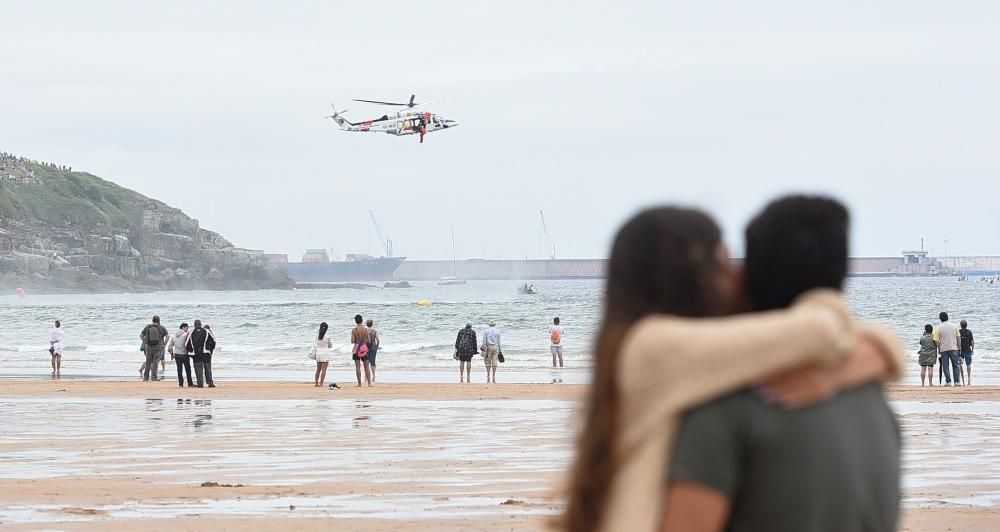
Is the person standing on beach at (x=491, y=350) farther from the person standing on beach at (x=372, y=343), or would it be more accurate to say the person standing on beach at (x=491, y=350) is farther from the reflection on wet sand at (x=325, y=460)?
the reflection on wet sand at (x=325, y=460)

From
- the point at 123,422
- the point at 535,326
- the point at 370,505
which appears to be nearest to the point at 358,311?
the point at 535,326

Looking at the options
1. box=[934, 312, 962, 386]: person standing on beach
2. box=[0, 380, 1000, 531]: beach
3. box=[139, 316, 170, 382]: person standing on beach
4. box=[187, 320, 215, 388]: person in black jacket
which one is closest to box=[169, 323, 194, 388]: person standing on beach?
box=[187, 320, 215, 388]: person in black jacket

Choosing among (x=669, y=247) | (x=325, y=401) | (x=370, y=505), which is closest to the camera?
(x=669, y=247)

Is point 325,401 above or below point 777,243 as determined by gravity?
below

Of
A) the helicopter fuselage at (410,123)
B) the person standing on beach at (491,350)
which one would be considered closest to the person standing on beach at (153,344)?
the person standing on beach at (491,350)

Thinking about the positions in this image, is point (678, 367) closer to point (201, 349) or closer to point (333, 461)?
point (333, 461)

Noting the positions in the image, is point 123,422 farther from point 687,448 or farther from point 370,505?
point 687,448

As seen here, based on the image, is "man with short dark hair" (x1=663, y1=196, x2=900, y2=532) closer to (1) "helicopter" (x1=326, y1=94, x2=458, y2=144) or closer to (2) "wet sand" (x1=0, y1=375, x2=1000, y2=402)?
(2) "wet sand" (x1=0, y1=375, x2=1000, y2=402)
